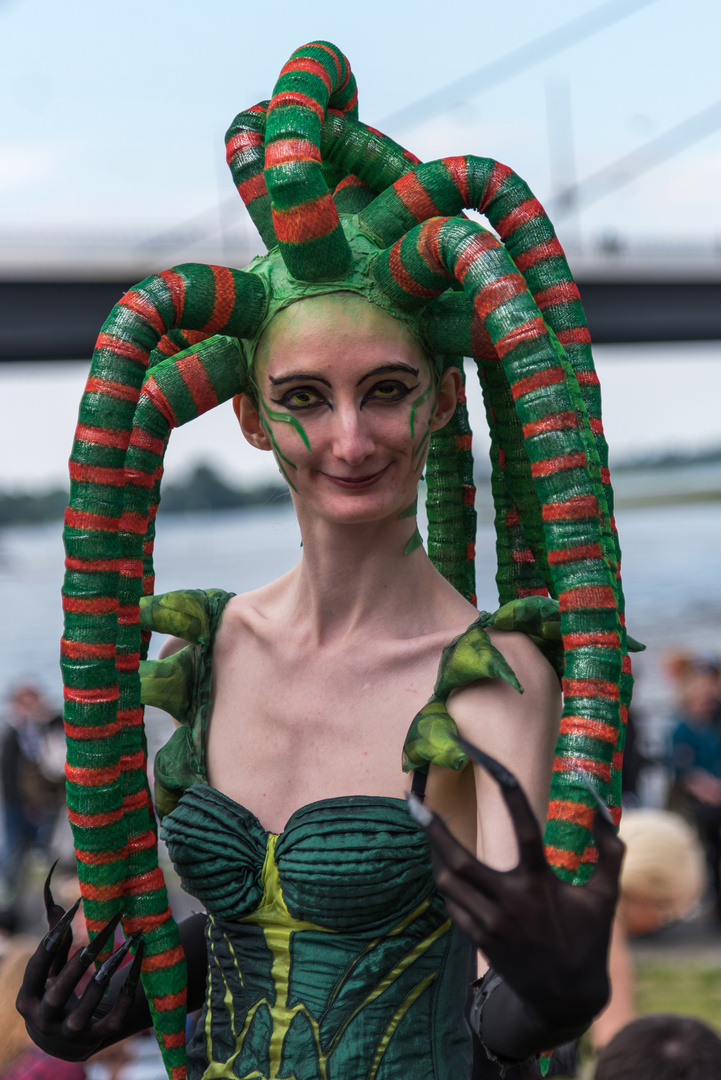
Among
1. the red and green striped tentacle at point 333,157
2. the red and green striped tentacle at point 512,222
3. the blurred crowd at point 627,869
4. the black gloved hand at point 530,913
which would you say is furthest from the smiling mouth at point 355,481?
the blurred crowd at point 627,869

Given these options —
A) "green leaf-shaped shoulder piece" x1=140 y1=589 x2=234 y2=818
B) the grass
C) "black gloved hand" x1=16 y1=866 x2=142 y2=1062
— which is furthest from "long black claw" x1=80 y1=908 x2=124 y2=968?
the grass

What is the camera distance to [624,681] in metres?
1.64

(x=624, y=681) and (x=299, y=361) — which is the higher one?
(x=299, y=361)

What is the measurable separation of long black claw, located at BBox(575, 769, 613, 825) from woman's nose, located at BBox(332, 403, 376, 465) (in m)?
0.54

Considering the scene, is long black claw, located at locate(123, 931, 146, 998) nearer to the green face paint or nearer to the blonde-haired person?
the green face paint

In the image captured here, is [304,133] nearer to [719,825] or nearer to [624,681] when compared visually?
[624,681]

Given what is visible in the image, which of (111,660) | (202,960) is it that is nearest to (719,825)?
(202,960)

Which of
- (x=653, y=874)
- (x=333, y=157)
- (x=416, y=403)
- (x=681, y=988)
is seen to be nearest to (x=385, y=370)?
(x=416, y=403)

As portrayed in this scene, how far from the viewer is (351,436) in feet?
5.35

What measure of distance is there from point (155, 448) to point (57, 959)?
2.67 feet

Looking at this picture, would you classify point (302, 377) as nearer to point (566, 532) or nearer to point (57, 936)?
point (566, 532)

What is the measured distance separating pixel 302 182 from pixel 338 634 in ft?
2.33

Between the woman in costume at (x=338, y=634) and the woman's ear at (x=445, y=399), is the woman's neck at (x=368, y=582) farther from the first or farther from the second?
the woman's ear at (x=445, y=399)

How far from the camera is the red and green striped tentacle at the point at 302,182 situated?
1.62 metres
